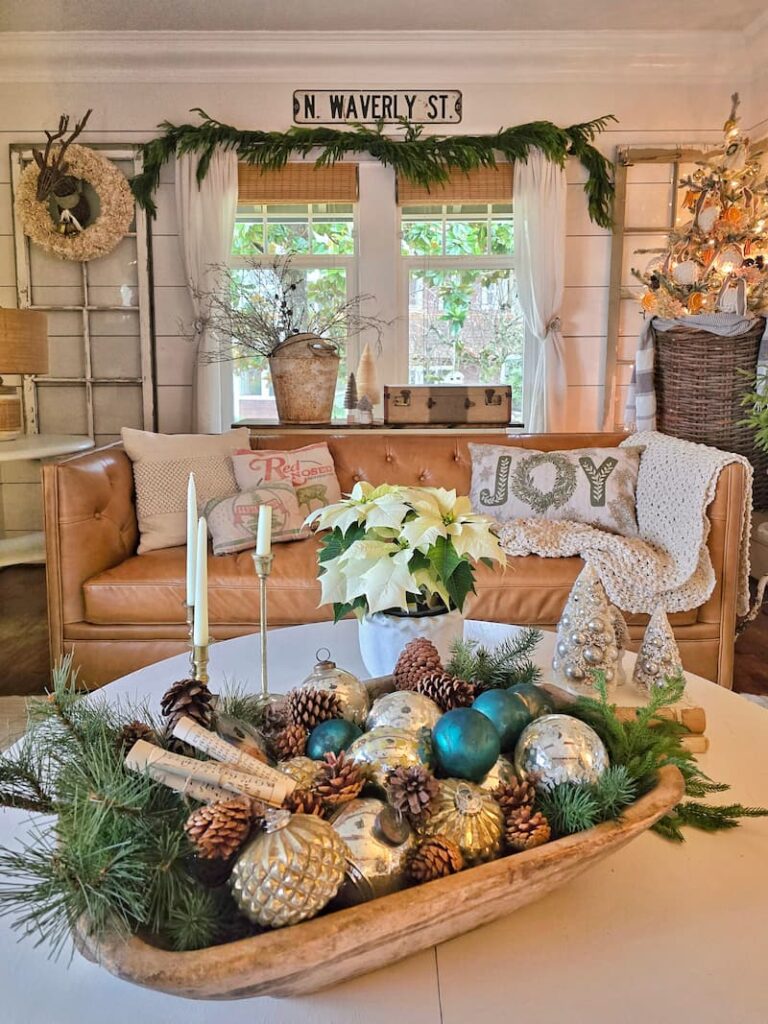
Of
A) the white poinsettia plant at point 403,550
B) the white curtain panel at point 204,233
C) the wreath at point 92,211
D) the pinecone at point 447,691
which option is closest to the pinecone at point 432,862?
the pinecone at point 447,691

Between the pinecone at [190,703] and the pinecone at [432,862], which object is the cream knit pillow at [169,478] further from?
the pinecone at [432,862]

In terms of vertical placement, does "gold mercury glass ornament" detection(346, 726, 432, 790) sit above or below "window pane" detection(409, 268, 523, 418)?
below

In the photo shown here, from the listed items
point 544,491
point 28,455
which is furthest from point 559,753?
point 28,455

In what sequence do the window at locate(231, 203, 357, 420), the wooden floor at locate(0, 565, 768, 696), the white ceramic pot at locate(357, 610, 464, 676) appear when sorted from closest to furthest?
the white ceramic pot at locate(357, 610, 464, 676) → the wooden floor at locate(0, 565, 768, 696) → the window at locate(231, 203, 357, 420)

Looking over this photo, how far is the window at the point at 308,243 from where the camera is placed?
4219 millimetres

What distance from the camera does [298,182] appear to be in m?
4.08

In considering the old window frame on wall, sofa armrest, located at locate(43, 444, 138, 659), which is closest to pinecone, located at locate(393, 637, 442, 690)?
sofa armrest, located at locate(43, 444, 138, 659)

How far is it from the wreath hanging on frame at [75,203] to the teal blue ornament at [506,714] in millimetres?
3959

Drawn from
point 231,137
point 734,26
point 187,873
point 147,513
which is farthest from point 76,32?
point 187,873

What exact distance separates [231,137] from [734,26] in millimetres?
2606

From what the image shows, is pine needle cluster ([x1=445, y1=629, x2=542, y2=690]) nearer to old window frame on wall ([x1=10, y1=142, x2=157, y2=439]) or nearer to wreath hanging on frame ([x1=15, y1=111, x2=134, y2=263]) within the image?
old window frame on wall ([x1=10, y1=142, x2=157, y2=439])

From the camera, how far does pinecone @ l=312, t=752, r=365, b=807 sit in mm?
698

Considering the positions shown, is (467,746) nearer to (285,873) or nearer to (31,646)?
(285,873)

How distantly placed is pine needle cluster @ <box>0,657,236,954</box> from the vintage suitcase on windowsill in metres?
2.99
